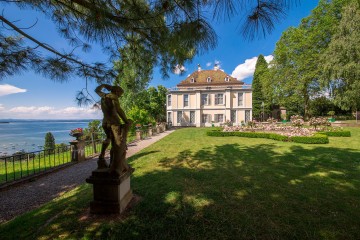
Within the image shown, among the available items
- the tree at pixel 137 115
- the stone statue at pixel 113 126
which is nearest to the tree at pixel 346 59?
the tree at pixel 137 115

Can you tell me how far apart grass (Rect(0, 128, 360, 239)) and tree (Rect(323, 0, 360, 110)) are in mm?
18432

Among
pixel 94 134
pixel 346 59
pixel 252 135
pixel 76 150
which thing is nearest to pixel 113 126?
pixel 76 150

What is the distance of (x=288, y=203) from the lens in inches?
136

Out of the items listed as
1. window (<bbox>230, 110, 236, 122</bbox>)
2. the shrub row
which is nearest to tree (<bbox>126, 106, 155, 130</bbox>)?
the shrub row

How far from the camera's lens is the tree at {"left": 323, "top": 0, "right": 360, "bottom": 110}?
17062 millimetres

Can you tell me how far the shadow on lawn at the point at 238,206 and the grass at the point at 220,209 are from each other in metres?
0.02

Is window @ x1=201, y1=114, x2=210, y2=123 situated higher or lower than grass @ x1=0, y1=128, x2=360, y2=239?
higher

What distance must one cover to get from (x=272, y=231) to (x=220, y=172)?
2837mm

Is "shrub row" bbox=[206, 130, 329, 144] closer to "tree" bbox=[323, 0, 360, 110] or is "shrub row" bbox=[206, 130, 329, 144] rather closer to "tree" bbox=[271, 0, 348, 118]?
"tree" bbox=[323, 0, 360, 110]

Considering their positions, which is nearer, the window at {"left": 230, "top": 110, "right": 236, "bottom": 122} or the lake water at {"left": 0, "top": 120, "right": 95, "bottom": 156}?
the lake water at {"left": 0, "top": 120, "right": 95, "bottom": 156}

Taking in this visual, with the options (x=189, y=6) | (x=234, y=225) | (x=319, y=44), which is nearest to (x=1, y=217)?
(x=234, y=225)

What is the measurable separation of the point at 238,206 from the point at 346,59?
23.7m

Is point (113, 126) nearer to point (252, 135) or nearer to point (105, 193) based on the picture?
point (105, 193)

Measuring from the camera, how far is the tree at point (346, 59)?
17.1 metres
